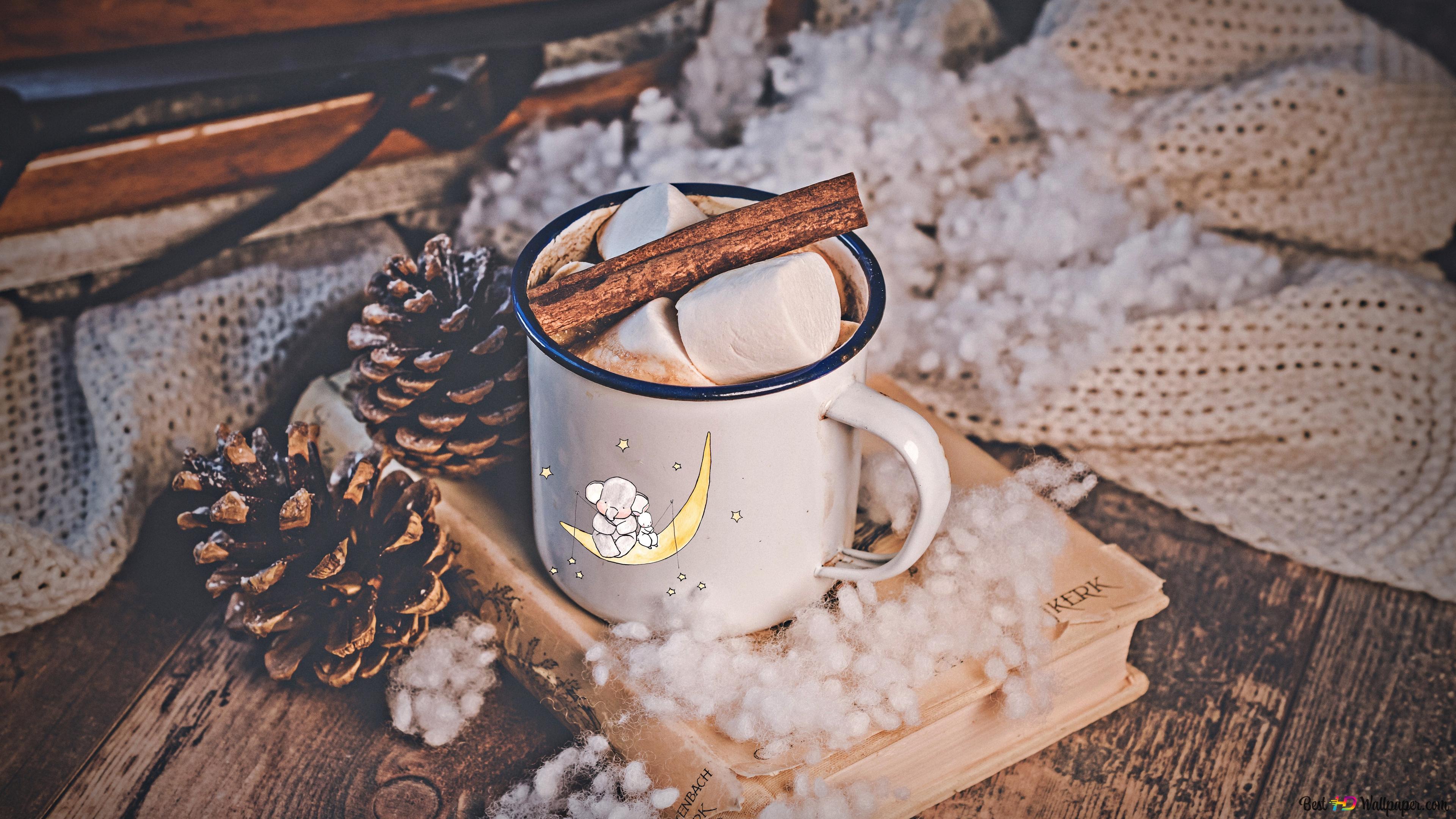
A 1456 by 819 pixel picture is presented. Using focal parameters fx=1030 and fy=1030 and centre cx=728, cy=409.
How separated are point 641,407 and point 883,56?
2.39 feet

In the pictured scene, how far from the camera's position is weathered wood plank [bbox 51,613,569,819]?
0.66 m

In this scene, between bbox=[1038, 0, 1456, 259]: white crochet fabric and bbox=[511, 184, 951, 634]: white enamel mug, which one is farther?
bbox=[1038, 0, 1456, 259]: white crochet fabric

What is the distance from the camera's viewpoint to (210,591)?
0.70m

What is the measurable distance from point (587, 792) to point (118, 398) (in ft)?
1.80

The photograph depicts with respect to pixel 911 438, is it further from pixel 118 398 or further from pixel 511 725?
pixel 118 398

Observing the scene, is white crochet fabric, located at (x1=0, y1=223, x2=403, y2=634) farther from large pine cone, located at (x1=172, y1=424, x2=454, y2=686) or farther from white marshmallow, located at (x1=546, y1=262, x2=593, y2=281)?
white marshmallow, located at (x1=546, y1=262, x2=593, y2=281)

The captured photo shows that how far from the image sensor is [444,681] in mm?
716

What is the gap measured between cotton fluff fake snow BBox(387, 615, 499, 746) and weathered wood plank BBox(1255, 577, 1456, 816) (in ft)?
1.77

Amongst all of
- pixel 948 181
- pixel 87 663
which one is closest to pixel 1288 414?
pixel 948 181

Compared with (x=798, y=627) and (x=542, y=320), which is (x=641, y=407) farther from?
(x=798, y=627)

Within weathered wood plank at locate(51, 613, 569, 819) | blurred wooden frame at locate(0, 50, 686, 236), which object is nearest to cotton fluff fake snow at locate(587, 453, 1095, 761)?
weathered wood plank at locate(51, 613, 569, 819)

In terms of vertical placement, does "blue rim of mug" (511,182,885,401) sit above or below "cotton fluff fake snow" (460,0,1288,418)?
above

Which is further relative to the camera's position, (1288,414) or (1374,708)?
(1288,414)

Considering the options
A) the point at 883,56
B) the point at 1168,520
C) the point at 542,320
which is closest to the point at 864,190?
the point at 883,56
